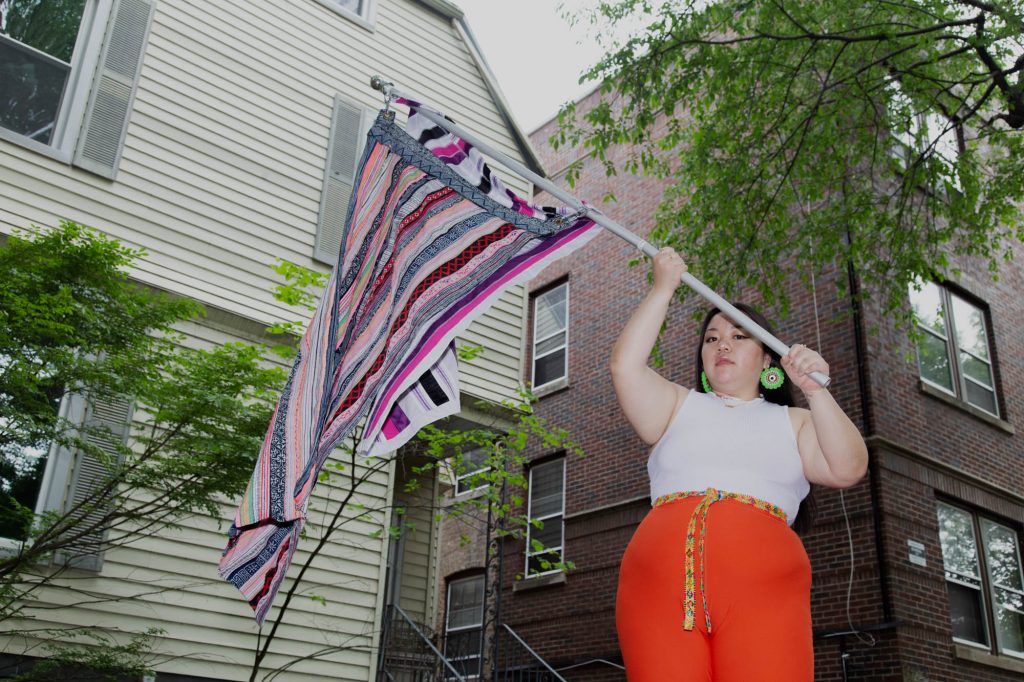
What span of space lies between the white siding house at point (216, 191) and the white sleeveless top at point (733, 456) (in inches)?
194

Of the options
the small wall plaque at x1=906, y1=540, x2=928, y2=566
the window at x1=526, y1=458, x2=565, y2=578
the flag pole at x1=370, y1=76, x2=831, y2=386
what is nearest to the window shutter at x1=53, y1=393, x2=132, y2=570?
the flag pole at x1=370, y1=76, x2=831, y2=386

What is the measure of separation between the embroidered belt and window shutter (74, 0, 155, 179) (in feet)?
22.9

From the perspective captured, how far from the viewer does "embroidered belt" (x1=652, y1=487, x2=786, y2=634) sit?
2.36 m

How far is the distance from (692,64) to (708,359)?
6.68m

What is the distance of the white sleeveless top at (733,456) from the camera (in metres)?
2.59

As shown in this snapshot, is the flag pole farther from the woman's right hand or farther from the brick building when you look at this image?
the brick building

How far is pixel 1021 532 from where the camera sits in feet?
41.5

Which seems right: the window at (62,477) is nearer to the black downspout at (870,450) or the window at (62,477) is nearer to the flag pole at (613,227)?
the flag pole at (613,227)

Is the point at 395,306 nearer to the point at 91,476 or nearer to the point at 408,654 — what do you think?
the point at 91,476

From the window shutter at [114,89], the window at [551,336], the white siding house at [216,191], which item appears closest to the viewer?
the white siding house at [216,191]

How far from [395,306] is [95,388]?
300 centimetres

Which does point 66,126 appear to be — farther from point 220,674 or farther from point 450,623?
point 450,623

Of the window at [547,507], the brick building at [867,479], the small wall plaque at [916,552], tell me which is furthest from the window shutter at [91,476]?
the window at [547,507]

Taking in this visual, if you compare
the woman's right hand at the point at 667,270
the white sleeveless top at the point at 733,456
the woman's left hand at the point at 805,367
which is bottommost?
the white sleeveless top at the point at 733,456
